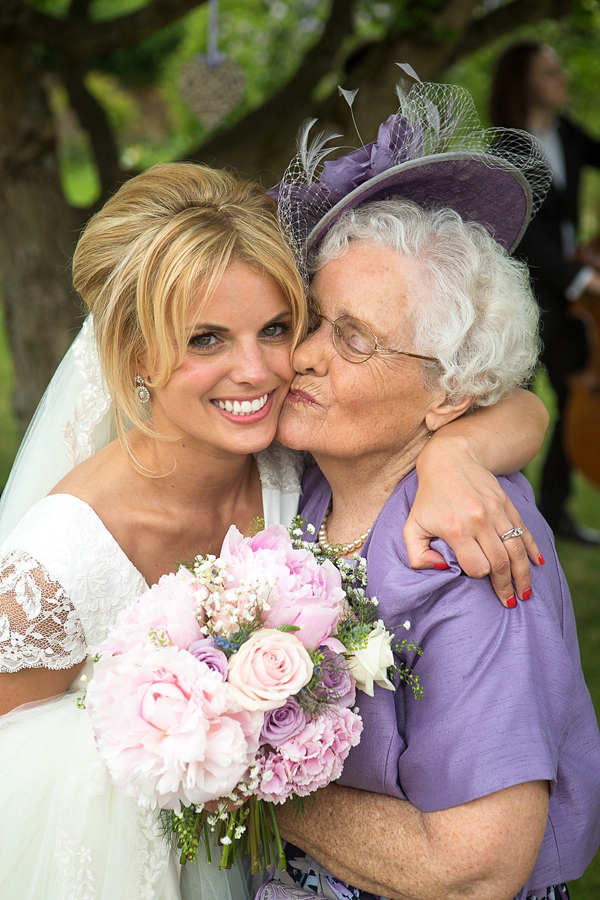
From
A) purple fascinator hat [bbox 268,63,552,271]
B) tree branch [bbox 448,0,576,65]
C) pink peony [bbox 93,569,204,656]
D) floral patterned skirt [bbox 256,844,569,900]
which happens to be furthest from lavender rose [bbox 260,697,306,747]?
tree branch [bbox 448,0,576,65]

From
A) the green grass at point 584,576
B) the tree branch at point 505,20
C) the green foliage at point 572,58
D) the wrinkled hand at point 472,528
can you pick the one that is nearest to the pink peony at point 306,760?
the wrinkled hand at point 472,528

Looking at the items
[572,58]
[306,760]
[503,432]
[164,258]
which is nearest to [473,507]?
[503,432]

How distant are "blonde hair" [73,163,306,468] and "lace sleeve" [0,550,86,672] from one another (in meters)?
0.50

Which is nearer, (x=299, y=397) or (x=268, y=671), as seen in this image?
(x=268, y=671)

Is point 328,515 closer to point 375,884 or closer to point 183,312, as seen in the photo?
point 183,312

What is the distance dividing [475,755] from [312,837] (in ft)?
1.57

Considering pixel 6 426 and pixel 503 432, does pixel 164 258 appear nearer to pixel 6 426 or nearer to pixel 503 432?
pixel 503 432

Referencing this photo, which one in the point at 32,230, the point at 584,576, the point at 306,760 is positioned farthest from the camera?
the point at 584,576

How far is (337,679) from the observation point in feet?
6.15

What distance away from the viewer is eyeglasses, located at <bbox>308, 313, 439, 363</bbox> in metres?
2.27

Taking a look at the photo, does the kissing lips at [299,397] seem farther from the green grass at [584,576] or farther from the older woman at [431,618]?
the green grass at [584,576]

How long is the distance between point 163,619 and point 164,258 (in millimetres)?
941

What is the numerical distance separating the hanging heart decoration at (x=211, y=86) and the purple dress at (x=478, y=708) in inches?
139

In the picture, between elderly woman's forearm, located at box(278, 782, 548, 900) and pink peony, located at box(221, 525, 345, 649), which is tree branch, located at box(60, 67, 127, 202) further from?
elderly woman's forearm, located at box(278, 782, 548, 900)
